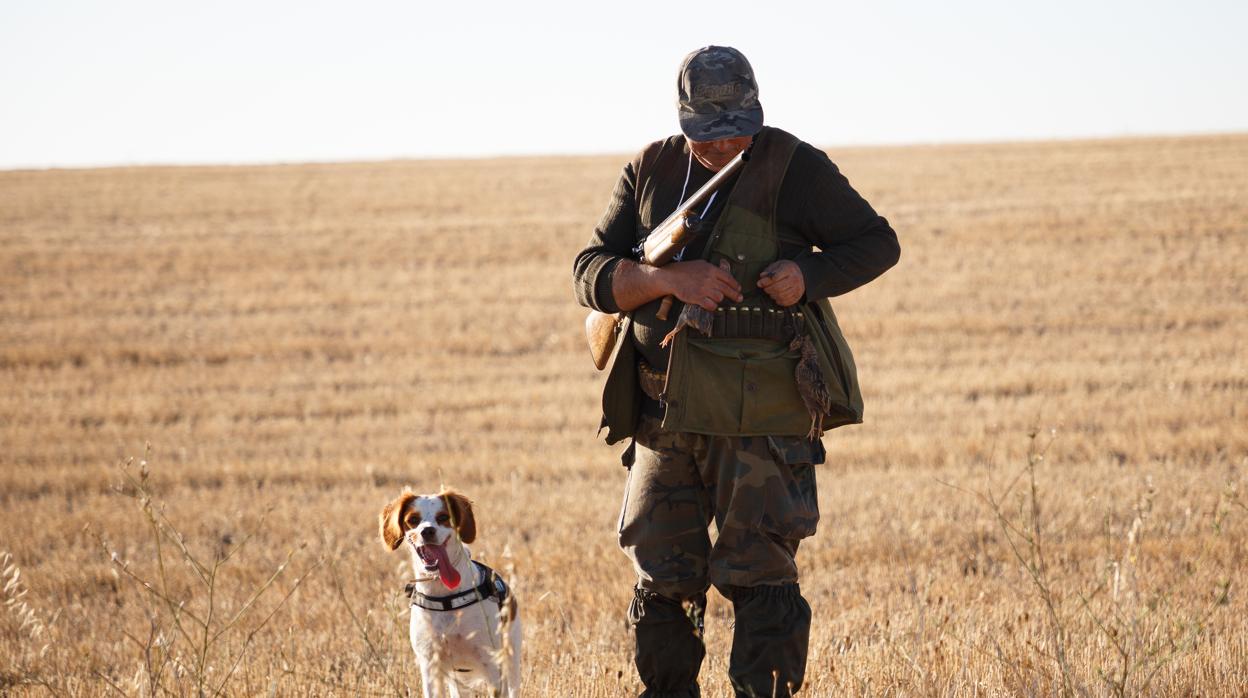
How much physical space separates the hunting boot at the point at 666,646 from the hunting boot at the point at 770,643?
0.65 feet

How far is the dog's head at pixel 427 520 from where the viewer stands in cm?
383

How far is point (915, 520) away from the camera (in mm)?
7391

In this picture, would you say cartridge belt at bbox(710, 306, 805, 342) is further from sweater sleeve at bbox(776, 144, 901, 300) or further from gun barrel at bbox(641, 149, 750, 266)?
gun barrel at bbox(641, 149, 750, 266)

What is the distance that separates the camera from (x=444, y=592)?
3873mm

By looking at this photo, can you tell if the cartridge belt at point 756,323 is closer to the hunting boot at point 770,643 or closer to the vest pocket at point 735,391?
the vest pocket at point 735,391

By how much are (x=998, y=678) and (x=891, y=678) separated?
0.36m

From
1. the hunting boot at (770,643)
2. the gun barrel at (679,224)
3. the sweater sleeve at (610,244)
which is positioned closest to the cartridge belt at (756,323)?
the gun barrel at (679,224)

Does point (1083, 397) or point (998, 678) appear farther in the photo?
point (1083, 397)

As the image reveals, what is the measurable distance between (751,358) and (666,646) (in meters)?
0.94

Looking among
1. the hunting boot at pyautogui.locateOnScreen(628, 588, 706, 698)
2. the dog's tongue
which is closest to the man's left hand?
the hunting boot at pyautogui.locateOnScreen(628, 588, 706, 698)

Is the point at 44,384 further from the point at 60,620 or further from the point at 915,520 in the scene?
the point at 915,520

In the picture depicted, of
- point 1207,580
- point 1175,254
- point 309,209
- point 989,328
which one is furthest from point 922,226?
point 1207,580

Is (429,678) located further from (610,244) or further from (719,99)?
(719,99)

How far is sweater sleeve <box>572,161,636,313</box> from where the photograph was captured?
379cm
